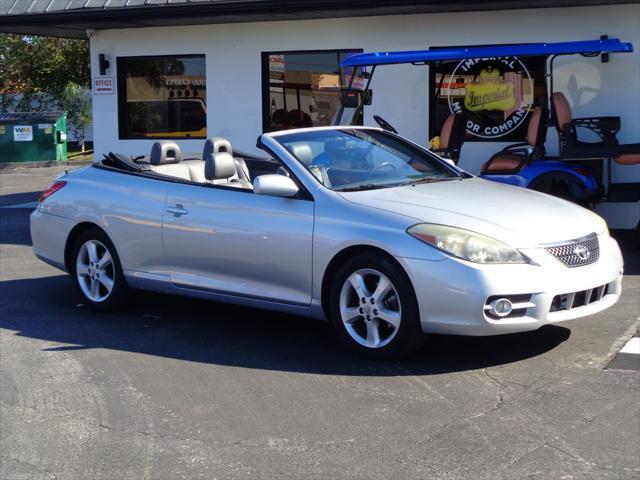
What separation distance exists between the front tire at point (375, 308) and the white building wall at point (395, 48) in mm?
6453

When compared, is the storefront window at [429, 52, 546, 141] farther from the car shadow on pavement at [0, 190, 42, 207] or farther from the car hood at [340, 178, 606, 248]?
the car shadow on pavement at [0, 190, 42, 207]

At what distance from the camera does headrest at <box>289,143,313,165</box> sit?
6.84 m

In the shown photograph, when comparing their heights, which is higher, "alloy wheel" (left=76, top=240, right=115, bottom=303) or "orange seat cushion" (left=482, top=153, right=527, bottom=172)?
"orange seat cushion" (left=482, top=153, right=527, bottom=172)

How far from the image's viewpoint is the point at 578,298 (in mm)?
6020

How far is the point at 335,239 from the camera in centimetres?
625

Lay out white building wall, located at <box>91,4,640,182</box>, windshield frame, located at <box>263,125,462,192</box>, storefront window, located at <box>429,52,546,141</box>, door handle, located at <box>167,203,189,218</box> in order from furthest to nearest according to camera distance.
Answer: storefront window, located at <box>429,52,546,141</box> < white building wall, located at <box>91,4,640,182</box> < door handle, located at <box>167,203,189,218</box> < windshield frame, located at <box>263,125,462,192</box>

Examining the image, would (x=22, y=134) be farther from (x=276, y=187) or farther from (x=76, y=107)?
(x=276, y=187)

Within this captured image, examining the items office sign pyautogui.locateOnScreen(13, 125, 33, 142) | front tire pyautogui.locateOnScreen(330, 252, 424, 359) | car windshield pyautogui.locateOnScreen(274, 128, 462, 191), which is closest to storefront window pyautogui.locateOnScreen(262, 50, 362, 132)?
car windshield pyautogui.locateOnScreen(274, 128, 462, 191)

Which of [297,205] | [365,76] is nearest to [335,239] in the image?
[297,205]

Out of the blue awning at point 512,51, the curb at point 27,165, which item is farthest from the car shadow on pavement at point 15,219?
the curb at point 27,165

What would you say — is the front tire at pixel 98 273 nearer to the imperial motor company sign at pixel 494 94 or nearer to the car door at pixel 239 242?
the car door at pixel 239 242

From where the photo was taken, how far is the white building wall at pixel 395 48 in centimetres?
1166

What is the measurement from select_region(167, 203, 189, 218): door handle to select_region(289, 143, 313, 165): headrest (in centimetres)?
98

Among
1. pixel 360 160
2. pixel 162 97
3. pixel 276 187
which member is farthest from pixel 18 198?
pixel 276 187
